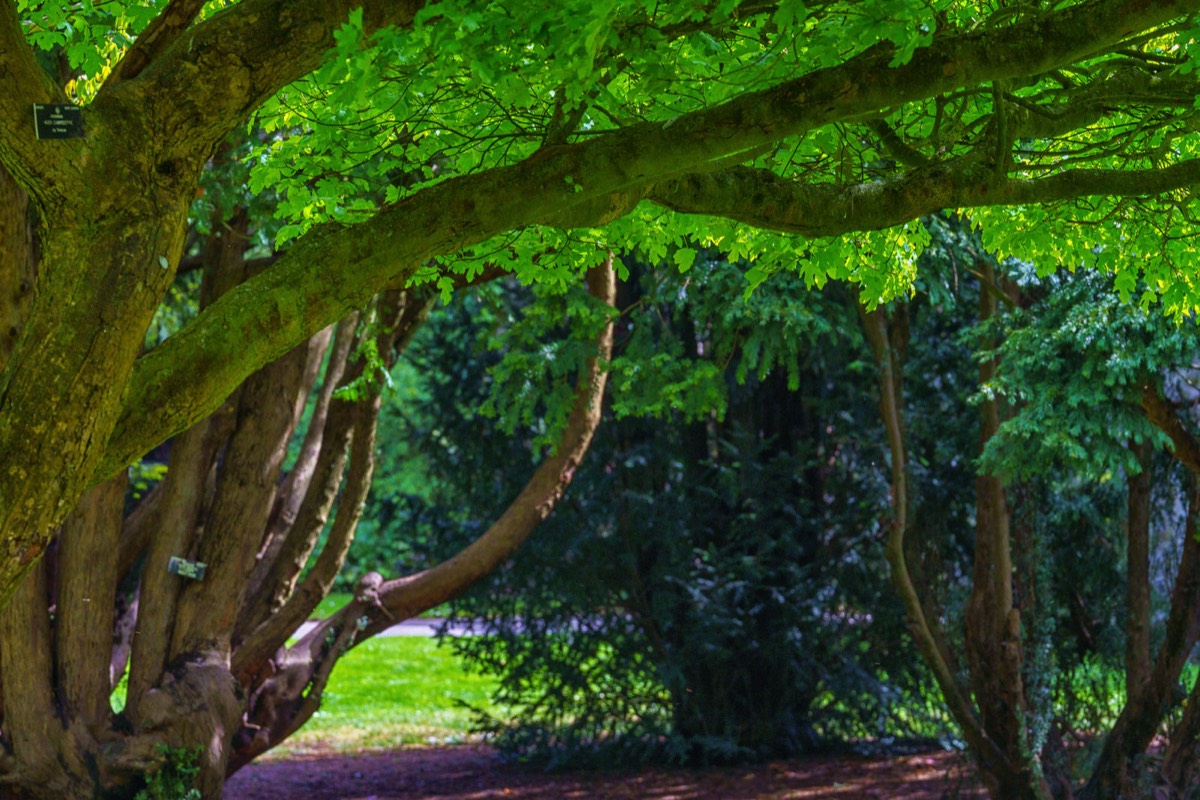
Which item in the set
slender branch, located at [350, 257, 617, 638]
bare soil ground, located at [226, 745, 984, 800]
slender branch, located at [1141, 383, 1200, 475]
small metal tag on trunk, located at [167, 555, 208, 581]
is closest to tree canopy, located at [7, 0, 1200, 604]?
slender branch, located at [1141, 383, 1200, 475]

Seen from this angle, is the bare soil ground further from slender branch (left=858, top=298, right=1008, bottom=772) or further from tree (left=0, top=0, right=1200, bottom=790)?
tree (left=0, top=0, right=1200, bottom=790)

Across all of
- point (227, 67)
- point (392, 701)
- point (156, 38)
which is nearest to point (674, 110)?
point (227, 67)

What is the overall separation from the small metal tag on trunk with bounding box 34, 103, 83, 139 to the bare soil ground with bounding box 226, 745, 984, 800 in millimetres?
7543

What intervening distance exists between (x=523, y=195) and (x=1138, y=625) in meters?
6.61

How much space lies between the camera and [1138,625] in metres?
8.40

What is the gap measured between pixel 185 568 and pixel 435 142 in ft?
13.8

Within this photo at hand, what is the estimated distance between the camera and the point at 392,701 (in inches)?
628

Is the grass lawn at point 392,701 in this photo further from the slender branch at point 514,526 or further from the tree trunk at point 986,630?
the tree trunk at point 986,630

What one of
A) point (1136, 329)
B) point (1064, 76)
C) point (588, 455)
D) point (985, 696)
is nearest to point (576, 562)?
point (588, 455)

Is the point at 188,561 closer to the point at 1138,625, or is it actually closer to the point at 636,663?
the point at 636,663

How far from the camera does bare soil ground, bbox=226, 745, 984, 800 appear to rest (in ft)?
30.6

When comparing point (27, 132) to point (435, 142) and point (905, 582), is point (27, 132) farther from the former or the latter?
point (905, 582)

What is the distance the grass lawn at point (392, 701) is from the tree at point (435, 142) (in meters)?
7.29

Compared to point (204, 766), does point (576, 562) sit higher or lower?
higher
